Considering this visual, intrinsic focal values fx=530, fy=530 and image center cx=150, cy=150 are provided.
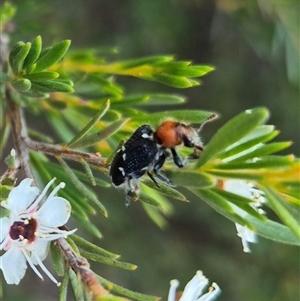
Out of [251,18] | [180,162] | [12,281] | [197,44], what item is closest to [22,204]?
[12,281]

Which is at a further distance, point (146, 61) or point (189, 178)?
point (146, 61)

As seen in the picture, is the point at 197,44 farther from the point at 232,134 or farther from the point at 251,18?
the point at 232,134

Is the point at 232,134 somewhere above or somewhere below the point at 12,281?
above

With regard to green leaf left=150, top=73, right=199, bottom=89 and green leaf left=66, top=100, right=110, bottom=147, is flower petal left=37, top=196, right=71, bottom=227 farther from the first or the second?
green leaf left=150, top=73, right=199, bottom=89

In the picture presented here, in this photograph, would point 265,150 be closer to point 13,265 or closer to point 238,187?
point 238,187

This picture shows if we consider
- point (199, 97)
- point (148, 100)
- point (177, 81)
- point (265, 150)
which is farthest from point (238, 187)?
point (199, 97)

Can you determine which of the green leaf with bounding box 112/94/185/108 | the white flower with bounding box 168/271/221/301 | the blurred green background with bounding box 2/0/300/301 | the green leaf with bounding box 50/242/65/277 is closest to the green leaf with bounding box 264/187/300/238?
the white flower with bounding box 168/271/221/301

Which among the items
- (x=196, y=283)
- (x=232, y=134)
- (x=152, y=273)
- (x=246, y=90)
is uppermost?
(x=232, y=134)

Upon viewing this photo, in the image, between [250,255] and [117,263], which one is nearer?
[117,263]
